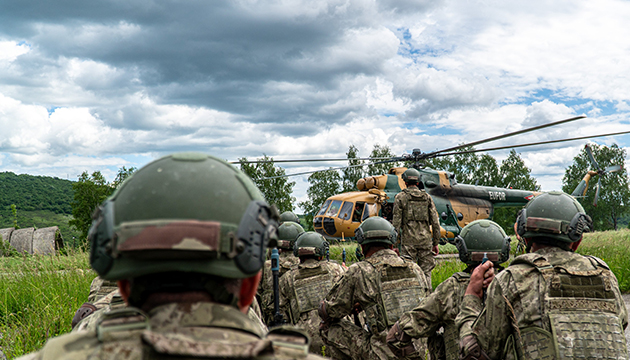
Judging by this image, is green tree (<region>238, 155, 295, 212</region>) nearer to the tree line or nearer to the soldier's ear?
the tree line

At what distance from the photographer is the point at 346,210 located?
14.7m

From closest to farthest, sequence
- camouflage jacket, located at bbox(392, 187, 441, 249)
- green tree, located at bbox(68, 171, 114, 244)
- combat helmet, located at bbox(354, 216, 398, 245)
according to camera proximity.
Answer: combat helmet, located at bbox(354, 216, 398, 245) → camouflage jacket, located at bbox(392, 187, 441, 249) → green tree, located at bbox(68, 171, 114, 244)

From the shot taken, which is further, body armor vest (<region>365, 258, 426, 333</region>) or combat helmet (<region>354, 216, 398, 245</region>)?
combat helmet (<region>354, 216, 398, 245</region>)

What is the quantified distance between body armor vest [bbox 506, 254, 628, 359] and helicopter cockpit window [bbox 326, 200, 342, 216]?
39.5 feet

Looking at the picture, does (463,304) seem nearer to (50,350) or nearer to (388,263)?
(388,263)

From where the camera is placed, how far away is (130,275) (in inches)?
57.1

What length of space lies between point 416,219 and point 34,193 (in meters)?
72.3

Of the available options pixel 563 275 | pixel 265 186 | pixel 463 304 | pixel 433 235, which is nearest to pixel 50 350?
pixel 563 275

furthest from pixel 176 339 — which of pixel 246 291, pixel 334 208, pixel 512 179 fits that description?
pixel 512 179

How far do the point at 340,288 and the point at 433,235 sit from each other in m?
5.52

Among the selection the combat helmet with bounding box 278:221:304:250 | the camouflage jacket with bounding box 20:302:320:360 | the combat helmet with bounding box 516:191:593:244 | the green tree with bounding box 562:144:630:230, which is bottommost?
the green tree with bounding box 562:144:630:230

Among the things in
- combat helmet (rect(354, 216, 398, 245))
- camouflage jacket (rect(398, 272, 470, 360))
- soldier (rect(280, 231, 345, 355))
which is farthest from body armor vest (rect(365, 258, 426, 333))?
soldier (rect(280, 231, 345, 355))

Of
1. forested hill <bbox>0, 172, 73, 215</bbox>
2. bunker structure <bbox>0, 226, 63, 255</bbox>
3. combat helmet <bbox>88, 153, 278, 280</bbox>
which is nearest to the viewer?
combat helmet <bbox>88, 153, 278, 280</bbox>

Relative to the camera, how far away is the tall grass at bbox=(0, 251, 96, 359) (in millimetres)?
5523
